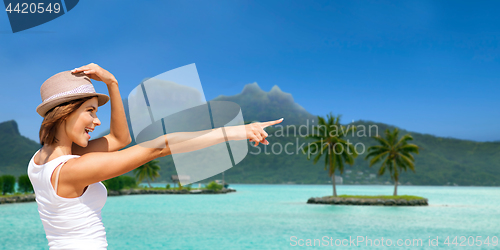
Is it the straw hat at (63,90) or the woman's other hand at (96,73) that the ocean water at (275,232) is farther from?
the straw hat at (63,90)

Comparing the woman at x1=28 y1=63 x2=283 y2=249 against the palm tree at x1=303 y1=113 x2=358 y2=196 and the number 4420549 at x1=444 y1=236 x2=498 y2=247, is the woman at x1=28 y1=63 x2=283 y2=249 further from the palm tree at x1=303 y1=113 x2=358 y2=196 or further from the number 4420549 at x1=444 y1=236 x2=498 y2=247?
the palm tree at x1=303 y1=113 x2=358 y2=196

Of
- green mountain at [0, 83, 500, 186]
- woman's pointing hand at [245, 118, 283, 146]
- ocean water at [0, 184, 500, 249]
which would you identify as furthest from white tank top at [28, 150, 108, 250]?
green mountain at [0, 83, 500, 186]

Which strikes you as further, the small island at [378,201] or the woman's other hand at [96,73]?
the small island at [378,201]

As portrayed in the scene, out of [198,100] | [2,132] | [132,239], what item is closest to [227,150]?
[198,100]

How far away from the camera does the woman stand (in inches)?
46.1

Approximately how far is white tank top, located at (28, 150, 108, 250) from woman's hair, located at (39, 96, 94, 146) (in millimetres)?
100

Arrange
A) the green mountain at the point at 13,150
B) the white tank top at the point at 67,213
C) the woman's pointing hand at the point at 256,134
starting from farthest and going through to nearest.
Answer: the green mountain at the point at 13,150, the white tank top at the point at 67,213, the woman's pointing hand at the point at 256,134

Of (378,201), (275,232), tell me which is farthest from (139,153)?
(378,201)

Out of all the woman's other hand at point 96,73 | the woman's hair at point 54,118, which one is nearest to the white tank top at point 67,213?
the woman's hair at point 54,118

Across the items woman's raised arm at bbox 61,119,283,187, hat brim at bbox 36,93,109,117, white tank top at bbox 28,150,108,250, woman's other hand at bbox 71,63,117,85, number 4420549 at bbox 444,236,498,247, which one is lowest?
number 4420549 at bbox 444,236,498,247

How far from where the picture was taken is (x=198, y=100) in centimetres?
158

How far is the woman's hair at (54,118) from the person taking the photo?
4.02ft

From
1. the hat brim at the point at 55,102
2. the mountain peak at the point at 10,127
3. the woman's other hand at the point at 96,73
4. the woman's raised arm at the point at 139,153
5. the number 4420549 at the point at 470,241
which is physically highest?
the mountain peak at the point at 10,127

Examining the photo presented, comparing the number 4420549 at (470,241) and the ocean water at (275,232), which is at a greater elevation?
the number 4420549 at (470,241)
